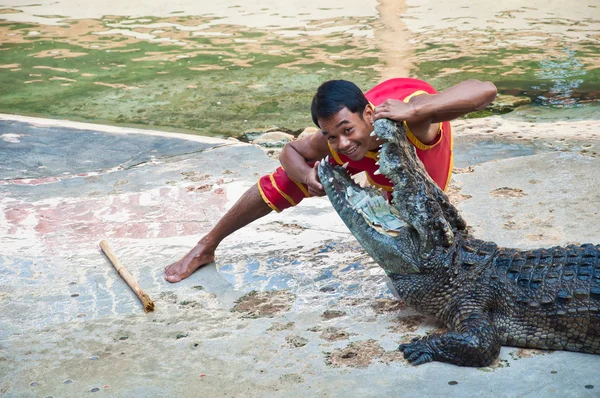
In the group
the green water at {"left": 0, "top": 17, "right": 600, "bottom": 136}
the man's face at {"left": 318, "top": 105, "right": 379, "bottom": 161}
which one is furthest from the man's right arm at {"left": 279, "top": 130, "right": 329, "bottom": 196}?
the green water at {"left": 0, "top": 17, "right": 600, "bottom": 136}

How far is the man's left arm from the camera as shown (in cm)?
298

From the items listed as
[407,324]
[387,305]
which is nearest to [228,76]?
[387,305]

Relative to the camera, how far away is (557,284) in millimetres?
2791

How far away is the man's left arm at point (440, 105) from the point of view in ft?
9.78

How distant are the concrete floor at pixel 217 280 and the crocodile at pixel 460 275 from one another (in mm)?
73

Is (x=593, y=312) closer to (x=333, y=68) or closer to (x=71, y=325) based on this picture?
(x=71, y=325)

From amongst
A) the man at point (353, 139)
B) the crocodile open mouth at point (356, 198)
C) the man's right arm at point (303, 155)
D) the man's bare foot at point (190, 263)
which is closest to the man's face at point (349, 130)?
the man at point (353, 139)

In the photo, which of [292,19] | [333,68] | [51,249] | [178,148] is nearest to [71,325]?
[51,249]

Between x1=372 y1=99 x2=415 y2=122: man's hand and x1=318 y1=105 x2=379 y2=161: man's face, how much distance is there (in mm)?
90

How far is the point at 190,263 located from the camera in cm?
374

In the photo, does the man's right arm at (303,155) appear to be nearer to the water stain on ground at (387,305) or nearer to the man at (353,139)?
the man at (353,139)

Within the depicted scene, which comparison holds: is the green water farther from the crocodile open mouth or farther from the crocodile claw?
the crocodile claw

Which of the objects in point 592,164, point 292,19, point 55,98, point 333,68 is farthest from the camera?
point 292,19

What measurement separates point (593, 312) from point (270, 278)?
59.3 inches
